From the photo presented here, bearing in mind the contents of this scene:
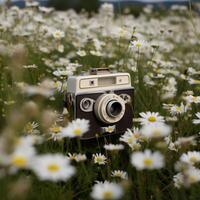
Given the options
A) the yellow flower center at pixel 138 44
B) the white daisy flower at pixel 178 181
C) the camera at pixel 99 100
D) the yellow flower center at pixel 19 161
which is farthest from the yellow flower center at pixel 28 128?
the yellow flower center at pixel 138 44

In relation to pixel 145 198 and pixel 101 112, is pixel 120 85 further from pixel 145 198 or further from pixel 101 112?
pixel 145 198

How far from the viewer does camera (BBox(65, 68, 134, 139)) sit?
1367 mm

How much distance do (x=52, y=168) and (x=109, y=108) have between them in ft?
2.03

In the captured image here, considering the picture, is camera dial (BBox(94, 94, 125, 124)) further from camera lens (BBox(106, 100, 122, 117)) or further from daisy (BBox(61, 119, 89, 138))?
daisy (BBox(61, 119, 89, 138))

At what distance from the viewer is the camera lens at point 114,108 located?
137 centimetres

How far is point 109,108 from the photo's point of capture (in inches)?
54.2

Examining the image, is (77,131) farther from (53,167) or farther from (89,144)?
(89,144)

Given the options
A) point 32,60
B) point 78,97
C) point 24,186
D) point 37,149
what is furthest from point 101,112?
point 32,60

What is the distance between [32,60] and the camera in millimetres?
2391

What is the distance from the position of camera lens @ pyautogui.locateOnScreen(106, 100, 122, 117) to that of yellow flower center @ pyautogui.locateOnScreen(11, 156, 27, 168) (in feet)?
2.11

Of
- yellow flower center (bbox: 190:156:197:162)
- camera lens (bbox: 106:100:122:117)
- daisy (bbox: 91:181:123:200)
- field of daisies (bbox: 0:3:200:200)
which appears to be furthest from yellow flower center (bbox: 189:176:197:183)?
camera lens (bbox: 106:100:122:117)

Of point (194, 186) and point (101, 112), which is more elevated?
point (101, 112)

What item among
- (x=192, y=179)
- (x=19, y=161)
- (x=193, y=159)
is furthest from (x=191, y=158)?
(x=19, y=161)

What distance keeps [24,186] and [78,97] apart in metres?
0.74
